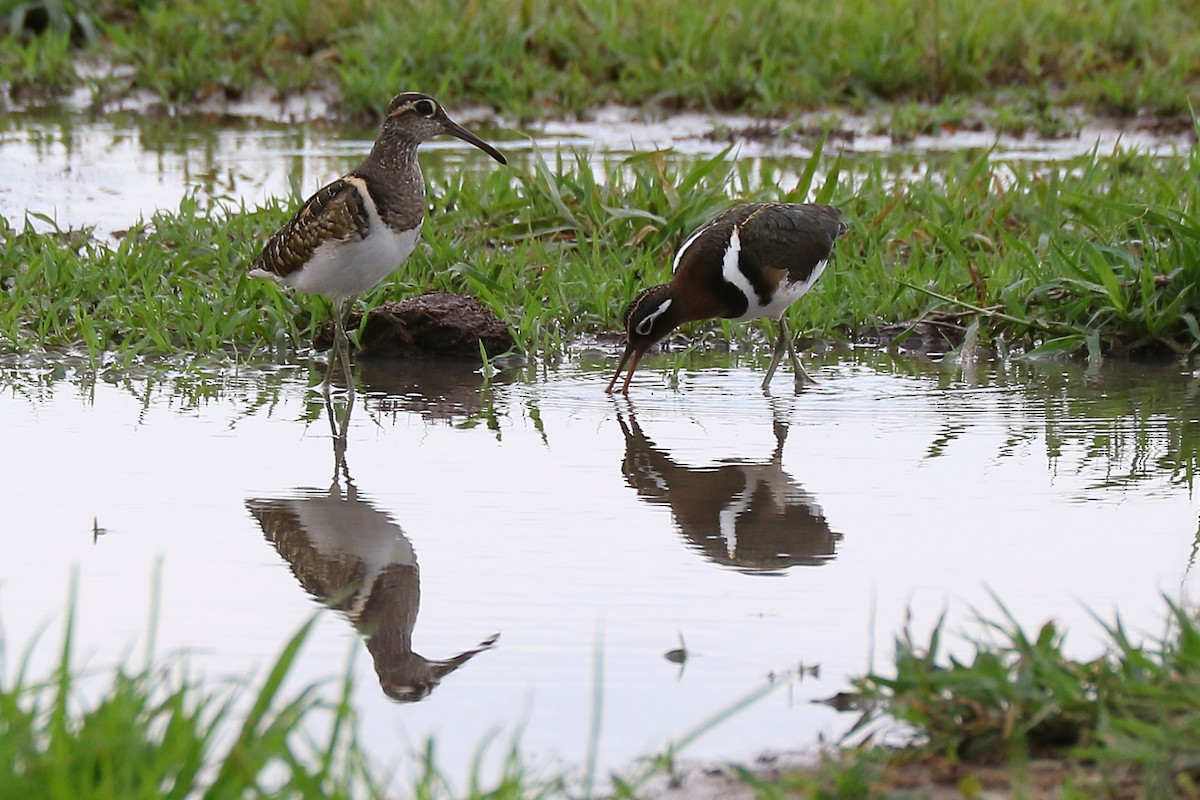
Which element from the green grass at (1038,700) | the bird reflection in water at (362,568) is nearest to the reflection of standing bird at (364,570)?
the bird reflection in water at (362,568)

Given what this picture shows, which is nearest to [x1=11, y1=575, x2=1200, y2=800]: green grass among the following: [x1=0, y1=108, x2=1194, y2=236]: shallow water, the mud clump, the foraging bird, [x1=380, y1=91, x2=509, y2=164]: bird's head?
the foraging bird

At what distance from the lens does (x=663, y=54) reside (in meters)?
13.5

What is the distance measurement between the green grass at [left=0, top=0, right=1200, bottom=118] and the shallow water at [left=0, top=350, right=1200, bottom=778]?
6446mm

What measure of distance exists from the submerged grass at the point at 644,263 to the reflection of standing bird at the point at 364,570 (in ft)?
7.43

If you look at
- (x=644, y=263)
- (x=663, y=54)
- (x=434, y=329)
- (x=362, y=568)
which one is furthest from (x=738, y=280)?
(x=663, y=54)

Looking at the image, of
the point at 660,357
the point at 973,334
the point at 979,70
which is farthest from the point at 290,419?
the point at 979,70

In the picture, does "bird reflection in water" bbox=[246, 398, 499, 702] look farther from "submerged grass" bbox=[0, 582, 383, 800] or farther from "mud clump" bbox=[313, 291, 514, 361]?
"mud clump" bbox=[313, 291, 514, 361]

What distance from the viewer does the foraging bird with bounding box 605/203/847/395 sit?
22.6 ft

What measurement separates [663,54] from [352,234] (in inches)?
283

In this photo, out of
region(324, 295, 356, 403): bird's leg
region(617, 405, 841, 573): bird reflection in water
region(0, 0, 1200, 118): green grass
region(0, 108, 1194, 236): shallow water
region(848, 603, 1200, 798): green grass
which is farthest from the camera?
region(0, 0, 1200, 118): green grass

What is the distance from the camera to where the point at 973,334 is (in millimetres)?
7328

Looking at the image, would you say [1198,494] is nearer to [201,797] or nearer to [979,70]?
[201,797]

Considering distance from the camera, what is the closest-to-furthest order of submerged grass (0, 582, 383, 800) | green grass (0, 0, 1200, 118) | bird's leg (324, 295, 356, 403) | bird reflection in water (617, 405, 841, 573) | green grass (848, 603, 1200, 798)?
submerged grass (0, 582, 383, 800)
green grass (848, 603, 1200, 798)
bird reflection in water (617, 405, 841, 573)
bird's leg (324, 295, 356, 403)
green grass (0, 0, 1200, 118)

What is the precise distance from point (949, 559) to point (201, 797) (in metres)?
2.23
